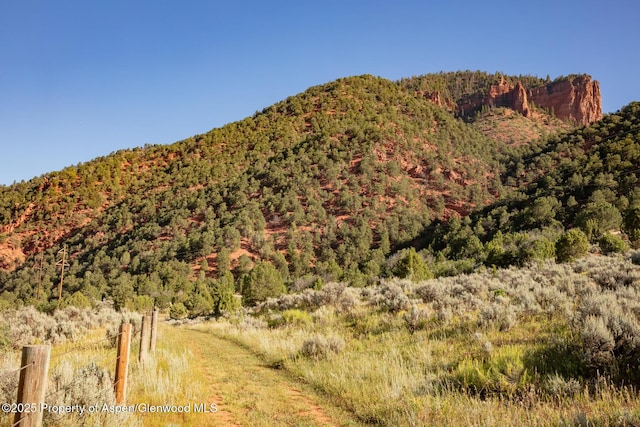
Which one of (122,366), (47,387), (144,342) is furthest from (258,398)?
(144,342)

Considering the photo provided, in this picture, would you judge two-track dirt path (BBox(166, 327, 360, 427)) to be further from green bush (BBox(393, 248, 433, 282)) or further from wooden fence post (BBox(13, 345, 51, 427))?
green bush (BBox(393, 248, 433, 282))

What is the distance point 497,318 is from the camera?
28.5 feet

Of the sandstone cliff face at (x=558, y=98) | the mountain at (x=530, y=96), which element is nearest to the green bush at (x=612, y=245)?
the mountain at (x=530, y=96)

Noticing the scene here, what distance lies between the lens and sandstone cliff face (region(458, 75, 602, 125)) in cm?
15675

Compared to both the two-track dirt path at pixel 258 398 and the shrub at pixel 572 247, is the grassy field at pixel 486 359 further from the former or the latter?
the shrub at pixel 572 247

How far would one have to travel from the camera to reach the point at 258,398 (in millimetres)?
6891

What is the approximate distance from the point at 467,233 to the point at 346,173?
33.3 m

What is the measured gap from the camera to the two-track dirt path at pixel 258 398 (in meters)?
5.72

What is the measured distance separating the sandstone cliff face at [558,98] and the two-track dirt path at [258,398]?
562ft

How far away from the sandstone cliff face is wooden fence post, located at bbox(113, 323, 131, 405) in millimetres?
173879

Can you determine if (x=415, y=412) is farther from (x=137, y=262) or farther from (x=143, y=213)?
(x=143, y=213)

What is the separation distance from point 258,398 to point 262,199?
70.7 m

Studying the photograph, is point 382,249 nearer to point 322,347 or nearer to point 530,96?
point 322,347

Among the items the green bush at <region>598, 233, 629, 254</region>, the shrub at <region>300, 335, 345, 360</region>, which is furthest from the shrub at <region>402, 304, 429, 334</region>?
the green bush at <region>598, 233, 629, 254</region>
